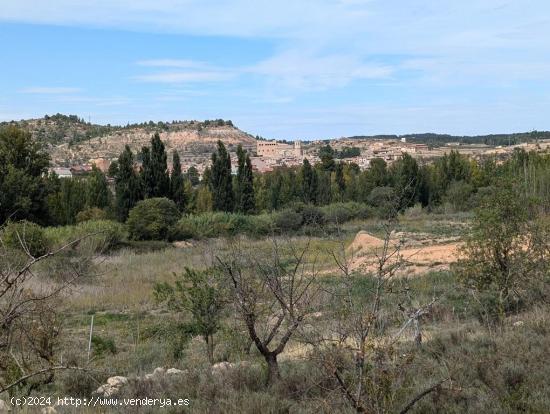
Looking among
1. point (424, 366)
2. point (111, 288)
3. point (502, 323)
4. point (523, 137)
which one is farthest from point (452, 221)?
point (523, 137)

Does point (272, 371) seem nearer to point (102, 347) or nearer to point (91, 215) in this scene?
point (102, 347)

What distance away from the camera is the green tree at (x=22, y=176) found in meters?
31.5

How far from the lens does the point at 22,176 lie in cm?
3228

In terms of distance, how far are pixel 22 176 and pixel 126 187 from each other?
5933 mm

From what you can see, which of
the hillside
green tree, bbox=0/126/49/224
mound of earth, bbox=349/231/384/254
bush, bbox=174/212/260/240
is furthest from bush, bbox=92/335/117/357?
the hillside

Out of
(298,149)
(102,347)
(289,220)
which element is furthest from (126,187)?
(298,149)

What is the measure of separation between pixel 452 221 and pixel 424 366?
3430 cm

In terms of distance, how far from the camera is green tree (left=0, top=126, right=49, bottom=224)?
31.5 meters

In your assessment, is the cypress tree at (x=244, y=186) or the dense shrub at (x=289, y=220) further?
the cypress tree at (x=244, y=186)

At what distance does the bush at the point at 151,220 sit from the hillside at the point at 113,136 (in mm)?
74815

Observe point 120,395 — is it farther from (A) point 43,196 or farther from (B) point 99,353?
(A) point 43,196

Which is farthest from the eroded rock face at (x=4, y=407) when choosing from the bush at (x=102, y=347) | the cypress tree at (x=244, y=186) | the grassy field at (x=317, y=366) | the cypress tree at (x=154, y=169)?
the cypress tree at (x=244, y=186)

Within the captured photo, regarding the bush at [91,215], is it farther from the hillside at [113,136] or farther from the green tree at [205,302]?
the hillside at [113,136]

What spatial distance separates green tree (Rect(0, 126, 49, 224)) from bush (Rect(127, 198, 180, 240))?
19.1 feet
